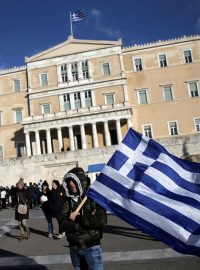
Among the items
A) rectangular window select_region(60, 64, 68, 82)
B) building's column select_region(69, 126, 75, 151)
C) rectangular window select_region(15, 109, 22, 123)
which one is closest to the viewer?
building's column select_region(69, 126, 75, 151)

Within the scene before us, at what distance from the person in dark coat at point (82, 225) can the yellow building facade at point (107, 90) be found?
1446 inches

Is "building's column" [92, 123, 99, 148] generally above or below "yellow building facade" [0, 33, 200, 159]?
below

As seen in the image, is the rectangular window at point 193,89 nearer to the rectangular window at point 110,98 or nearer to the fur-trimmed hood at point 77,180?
the rectangular window at point 110,98

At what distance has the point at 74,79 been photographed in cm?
4478

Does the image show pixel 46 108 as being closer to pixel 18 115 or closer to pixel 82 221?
pixel 18 115

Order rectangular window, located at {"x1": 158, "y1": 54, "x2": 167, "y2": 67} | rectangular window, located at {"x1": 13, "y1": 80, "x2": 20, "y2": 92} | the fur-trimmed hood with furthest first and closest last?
rectangular window, located at {"x1": 13, "y1": 80, "x2": 20, "y2": 92}
rectangular window, located at {"x1": 158, "y1": 54, "x2": 167, "y2": 67}
the fur-trimmed hood

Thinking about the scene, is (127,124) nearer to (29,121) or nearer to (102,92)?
(102,92)

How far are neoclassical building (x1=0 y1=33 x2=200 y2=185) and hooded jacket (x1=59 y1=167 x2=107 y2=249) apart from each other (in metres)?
36.6

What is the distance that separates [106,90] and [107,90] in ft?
0.41

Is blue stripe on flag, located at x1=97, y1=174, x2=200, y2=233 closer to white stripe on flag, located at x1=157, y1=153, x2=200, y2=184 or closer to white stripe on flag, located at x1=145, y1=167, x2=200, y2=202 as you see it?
white stripe on flag, located at x1=145, y1=167, x2=200, y2=202

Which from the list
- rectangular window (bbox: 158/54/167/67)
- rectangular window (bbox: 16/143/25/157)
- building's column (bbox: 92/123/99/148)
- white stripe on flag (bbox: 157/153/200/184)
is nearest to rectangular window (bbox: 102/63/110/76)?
rectangular window (bbox: 158/54/167/67)

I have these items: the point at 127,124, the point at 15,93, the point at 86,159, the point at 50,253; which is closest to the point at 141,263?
the point at 50,253

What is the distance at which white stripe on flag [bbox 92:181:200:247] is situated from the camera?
379cm

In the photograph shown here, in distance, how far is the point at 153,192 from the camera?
13.5 feet
